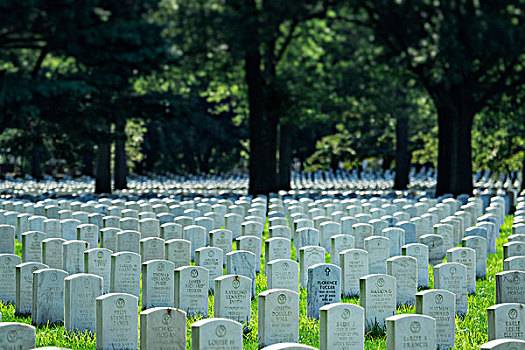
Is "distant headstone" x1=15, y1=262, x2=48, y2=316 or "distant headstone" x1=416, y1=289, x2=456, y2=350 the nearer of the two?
"distant headstone" x1=416, y1=289, x2=456, y2=350

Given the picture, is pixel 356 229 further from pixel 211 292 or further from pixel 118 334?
pixel 118 334

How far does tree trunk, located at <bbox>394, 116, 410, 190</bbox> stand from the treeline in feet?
15.8

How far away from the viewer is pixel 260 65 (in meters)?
28.7

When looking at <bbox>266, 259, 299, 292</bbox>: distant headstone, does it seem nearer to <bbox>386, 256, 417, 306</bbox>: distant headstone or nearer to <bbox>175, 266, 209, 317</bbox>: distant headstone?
<bbox>175, 266, 209, 317</bbox>: distant headstone

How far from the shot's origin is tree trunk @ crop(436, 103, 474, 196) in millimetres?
26969

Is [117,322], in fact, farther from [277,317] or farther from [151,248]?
[151,248]

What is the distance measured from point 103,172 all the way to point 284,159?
9400mm

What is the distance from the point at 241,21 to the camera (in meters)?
24.9

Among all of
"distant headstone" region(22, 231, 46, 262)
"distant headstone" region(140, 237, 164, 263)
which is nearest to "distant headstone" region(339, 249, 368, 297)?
"distant headstone" region(140, 237, 164, 263)

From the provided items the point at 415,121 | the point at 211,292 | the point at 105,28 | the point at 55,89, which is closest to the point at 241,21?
the point at 105,28

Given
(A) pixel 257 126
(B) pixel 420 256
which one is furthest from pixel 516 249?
(A) pixel 257 126

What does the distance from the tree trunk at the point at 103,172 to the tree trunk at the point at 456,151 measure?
44.5ft

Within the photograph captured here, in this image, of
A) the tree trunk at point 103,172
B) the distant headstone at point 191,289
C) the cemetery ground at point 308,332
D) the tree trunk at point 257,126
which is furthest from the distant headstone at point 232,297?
the tree trunk at point 103,172

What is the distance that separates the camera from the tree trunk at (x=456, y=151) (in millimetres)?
26969
